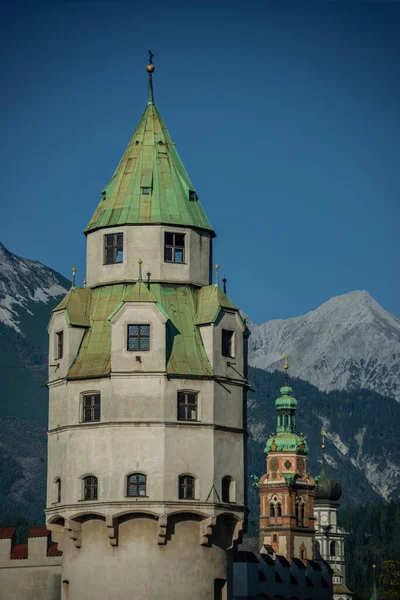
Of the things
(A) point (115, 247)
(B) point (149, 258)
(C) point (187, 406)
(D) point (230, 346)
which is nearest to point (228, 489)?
(C) point (187, 406)

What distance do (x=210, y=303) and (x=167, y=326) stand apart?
9.22ft

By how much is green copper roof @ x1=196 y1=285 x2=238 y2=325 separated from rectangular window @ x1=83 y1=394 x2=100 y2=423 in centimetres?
634

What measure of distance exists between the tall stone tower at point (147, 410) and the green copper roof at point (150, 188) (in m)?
0.10

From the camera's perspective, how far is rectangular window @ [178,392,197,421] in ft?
253

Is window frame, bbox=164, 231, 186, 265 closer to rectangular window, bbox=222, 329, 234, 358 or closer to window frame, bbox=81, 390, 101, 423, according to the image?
rectangular window, bbox=222, 329, 234, 358

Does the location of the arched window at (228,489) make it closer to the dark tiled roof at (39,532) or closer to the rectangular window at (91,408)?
the rectangular window at (91,408)

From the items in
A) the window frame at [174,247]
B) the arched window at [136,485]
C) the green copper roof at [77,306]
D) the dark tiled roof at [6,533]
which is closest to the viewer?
the arched window at [136,485]

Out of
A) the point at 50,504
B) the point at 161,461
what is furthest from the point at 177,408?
the point at 50,504

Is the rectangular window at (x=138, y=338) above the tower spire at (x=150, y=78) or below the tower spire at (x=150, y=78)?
below

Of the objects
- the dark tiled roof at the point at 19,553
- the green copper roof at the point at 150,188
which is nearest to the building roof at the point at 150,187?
the green copper roof at the point at 150,188

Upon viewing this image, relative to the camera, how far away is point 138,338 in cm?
7725

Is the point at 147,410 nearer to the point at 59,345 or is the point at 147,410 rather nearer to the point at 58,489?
the point at 58,489

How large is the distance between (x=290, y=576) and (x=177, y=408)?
81.5 metres

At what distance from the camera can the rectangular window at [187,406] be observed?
77.1 m
